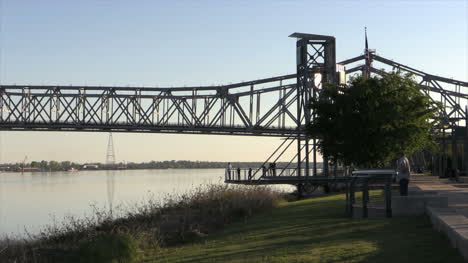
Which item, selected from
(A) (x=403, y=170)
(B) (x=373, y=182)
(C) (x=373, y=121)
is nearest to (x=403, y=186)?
(A) (x=403, y=170)

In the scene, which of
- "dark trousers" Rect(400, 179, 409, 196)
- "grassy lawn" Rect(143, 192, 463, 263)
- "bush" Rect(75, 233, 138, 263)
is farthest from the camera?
"dark trousers" Rect(400, 179, 409, 196)

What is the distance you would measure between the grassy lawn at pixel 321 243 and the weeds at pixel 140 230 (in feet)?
2.61

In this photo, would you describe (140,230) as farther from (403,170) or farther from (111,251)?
(403,170)

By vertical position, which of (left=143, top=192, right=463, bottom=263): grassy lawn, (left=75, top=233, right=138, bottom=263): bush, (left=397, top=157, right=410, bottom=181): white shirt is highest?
(left=397, top=157, right=410, bottom=181): white shirt

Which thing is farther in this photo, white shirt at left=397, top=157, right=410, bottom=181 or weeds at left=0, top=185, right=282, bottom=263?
white shirt at left=397, top=157, right=410, bottom=181

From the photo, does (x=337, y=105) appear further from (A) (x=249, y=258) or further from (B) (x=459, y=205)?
(A) (x=249, y=258)

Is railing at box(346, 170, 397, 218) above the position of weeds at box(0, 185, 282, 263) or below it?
above

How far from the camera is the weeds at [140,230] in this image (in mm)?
15219

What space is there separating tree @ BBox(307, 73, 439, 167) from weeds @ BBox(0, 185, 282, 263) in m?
4.62

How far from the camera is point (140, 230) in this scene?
17812 millimetres

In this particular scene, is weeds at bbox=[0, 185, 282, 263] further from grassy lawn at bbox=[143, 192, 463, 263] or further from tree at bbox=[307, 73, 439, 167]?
tree at bbox=[307, 73, 439, 167]

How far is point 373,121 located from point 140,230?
14.4 m

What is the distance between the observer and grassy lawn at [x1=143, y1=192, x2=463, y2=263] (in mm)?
10883

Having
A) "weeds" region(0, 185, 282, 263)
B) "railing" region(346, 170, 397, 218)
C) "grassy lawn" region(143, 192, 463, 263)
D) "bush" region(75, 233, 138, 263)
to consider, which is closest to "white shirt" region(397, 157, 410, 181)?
"railing" region(346, 170, 397, 218)
